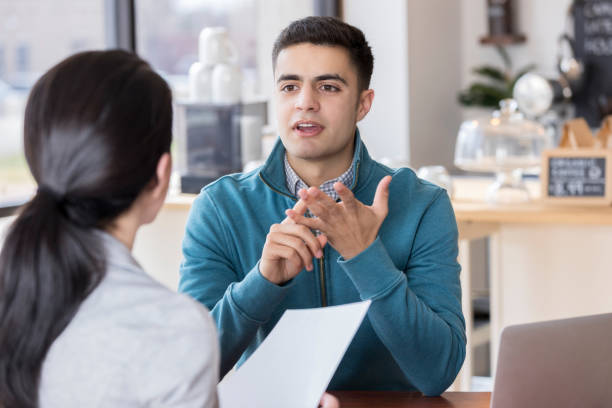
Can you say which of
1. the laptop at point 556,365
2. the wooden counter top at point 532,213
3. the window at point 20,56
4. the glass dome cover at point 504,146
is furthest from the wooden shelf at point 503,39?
the laptop at point 556,365

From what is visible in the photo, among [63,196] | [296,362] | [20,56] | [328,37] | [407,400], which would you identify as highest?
[20,56]

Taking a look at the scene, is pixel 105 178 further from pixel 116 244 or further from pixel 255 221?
pixel 255 221

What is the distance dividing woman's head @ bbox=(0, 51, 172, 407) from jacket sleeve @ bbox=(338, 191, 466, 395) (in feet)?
1.61

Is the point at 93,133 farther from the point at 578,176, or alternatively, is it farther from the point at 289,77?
the point at 578,176

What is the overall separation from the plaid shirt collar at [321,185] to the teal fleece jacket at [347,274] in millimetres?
13

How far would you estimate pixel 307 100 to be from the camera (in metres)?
1.40

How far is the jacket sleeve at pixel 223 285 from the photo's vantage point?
4.02ft

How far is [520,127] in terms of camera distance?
2637mm

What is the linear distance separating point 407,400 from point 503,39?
356cm

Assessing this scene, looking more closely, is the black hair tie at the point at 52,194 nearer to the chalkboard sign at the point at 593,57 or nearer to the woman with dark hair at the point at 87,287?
the woman with dark hair at the point at 87,287

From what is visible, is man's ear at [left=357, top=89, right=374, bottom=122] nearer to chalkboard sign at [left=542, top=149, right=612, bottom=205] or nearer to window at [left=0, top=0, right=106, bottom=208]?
chalkboard sign at [left=542, top=149, right=612, bottom=205]

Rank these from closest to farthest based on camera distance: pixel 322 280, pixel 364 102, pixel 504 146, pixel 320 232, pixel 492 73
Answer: pixel 320 232, pixel 322 280, pixel 364 102, pixel 504 146, pixel 492 73

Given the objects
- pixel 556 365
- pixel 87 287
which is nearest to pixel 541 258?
pixel 556 365

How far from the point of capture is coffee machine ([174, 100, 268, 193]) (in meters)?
2.85
